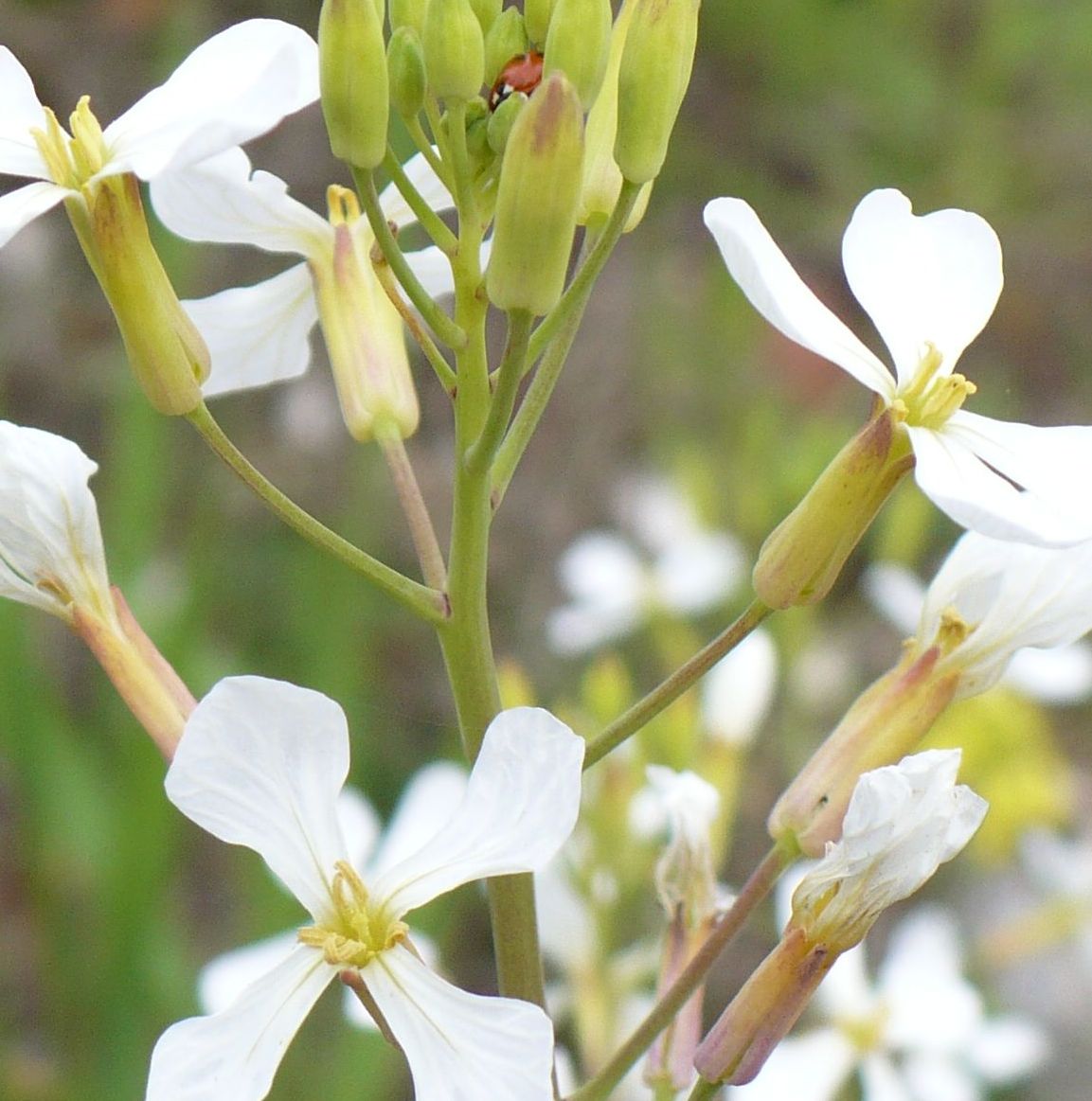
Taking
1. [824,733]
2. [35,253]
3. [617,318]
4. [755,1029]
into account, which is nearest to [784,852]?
[755,1029]

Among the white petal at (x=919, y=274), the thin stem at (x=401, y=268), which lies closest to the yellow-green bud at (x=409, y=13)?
the thin stem at (x=401, y=268)

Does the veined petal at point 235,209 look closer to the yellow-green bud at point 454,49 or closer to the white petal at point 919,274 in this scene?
the yellow-green bud at point 454,49

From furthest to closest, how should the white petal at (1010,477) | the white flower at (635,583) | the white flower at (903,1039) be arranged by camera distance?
the white flower at (635,583)
the white flower at (903,1039)
the white petal at (1010,477)

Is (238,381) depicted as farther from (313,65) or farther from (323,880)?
(323,880)

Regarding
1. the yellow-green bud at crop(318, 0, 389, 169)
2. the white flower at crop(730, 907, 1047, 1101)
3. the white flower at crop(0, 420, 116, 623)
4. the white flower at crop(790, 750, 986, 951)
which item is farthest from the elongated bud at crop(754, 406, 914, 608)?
the white flower at crop(730, 907, 1047, 1101)

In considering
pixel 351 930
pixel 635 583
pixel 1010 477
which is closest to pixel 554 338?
pixel 1010 477

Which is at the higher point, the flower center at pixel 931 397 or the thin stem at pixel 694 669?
the flower center at pixel 931 397
